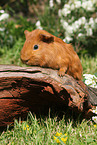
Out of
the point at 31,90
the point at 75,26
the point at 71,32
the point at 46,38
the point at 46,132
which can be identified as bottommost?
the point at 46,132

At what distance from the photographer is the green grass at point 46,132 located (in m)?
2.06

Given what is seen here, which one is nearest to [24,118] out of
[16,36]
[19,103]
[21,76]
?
[19,103]

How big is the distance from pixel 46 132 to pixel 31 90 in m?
0.56

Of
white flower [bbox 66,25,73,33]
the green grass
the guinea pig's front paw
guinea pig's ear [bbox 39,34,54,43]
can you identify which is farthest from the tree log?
white flower [bbox 66,25,73,33]

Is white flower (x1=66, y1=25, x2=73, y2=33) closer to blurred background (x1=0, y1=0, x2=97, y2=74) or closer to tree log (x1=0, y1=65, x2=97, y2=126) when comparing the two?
blurred background (x1=0, y1=0, x2=97, y2=74)

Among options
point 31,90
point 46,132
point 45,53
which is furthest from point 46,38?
point 46,132

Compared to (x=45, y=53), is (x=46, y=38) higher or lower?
higher

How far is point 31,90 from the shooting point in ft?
7.37

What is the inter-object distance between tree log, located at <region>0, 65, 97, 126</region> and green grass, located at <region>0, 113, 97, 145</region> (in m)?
0.17

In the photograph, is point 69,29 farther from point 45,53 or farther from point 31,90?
point 31,90

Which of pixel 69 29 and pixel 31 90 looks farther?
pixel 69 29

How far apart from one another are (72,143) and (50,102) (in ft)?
2.29

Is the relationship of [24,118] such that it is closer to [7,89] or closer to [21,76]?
[7,89]

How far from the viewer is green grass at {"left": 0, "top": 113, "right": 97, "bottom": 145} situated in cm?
206
